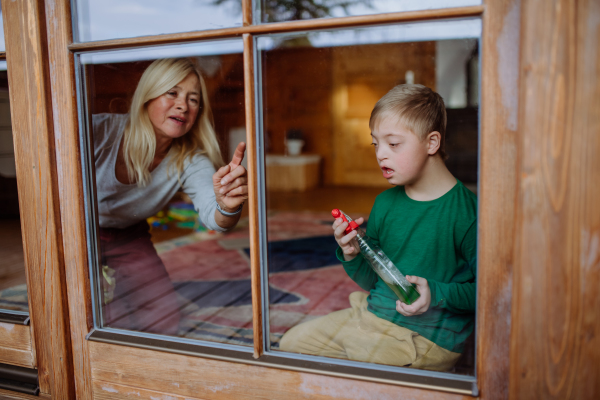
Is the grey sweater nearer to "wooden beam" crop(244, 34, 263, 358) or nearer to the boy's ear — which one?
"wooden beam" crop(244, 34, 263, 358)

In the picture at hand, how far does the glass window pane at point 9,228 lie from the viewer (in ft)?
3.79

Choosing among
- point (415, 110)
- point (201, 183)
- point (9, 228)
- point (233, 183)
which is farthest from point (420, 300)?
point (9, 228)

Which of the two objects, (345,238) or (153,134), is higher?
(153,134)

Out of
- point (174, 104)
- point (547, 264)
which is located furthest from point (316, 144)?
point (547, 264)

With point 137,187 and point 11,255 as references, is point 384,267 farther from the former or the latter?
point 11,255

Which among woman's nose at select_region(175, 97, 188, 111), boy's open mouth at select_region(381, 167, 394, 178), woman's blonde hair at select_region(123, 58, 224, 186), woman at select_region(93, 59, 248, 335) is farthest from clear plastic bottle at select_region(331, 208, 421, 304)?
woman's nose at select_region(175, 97, 188, 111)

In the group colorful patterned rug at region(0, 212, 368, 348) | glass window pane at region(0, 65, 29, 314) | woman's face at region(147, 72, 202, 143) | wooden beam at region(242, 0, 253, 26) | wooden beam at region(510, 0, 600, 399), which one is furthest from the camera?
colorful patterned rug at region(0, 212, 368, 348)

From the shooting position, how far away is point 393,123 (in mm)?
944

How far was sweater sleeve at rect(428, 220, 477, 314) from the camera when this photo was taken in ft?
2.97

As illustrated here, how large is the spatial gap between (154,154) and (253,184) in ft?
2.33

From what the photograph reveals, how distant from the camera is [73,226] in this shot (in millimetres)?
1001

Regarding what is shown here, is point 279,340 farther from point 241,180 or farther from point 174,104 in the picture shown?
point 174,104

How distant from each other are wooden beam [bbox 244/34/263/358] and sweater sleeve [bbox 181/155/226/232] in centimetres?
47

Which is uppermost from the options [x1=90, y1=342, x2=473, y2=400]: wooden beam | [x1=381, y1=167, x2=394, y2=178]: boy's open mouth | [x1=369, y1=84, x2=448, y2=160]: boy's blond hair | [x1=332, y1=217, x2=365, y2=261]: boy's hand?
[x1=369, y1=84, x2=448, y2=160]: boy's blond hair
